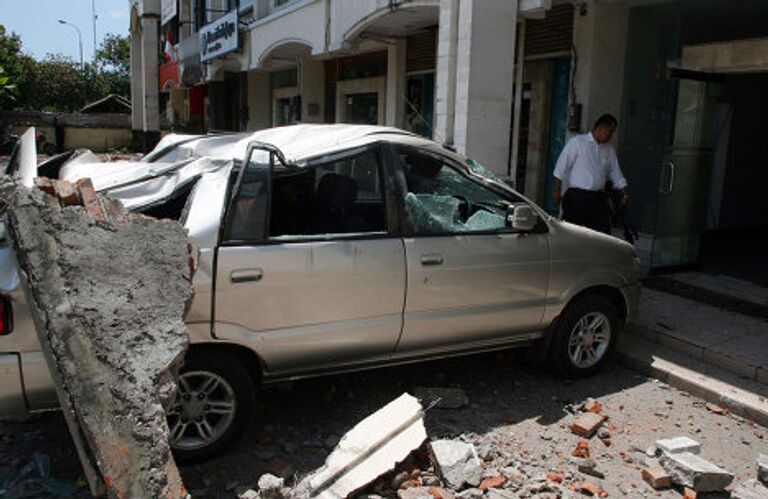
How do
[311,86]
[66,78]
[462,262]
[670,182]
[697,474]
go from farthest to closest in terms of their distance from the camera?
[66,78]
[311,86]
[670,182]
[462,262]
[697,474]

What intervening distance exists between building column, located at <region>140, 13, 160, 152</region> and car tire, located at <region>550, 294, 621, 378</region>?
80.3 feet

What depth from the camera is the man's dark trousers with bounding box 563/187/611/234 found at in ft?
21.2

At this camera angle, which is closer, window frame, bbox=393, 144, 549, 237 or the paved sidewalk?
window frame, bbox=393, 144, 549, 237

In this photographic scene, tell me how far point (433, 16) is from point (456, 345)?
7010 millimetres

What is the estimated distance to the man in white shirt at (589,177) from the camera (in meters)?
6.43

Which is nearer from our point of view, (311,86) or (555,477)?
(555,477)

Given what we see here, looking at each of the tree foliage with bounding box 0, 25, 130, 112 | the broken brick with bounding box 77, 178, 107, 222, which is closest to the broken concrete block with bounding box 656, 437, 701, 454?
the broken brick with bounding box 77, 178, 107, 222

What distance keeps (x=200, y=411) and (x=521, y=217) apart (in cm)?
233

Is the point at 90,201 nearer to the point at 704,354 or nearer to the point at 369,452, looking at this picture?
the point at 369,452

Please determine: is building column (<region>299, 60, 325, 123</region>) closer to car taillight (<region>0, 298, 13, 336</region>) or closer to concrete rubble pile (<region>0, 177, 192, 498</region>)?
concrete rubble pile (<region>0, 177, 192, 498</region>)

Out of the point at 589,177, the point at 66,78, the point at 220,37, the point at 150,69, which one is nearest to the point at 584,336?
the point at 589,177

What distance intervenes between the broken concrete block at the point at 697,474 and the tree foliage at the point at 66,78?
140ft

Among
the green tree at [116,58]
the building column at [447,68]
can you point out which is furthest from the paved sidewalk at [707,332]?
the green tree at [116,58]

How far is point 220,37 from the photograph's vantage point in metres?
17.1
